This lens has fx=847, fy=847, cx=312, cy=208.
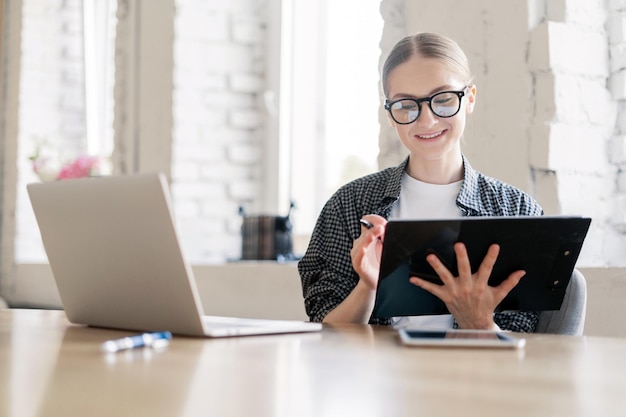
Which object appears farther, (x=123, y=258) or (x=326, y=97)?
(x=326, y=97)

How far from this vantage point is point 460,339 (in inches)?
42.3

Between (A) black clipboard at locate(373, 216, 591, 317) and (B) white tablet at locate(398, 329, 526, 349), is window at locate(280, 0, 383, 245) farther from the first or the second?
(B) white tablet at locate(398, 329, 526, 349)

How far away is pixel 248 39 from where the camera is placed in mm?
3848

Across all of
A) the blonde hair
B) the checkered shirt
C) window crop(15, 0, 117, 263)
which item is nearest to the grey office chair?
the checkered shirt

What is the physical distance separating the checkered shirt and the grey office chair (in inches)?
9.7

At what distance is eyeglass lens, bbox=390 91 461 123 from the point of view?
5.90ft

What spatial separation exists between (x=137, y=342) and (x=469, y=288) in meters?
0.59

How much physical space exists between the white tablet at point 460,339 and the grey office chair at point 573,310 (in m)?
0.41

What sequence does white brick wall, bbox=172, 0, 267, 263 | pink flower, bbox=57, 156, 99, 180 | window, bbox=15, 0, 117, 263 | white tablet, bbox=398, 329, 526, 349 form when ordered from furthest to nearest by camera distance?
1. window, bbox=15, 0, 117, 263
2. pink flower, bbox=57, 156, 99, 180
3. white brick wall, bbox=172, 0, 267, 263
4. white tablet, bbox=398, 329, 526, 349

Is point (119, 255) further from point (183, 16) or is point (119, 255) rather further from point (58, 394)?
point (183, 16)

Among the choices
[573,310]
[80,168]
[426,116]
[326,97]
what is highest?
[326,97]

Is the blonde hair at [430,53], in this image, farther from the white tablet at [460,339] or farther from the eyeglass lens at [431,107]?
the white tablet at [460,339]

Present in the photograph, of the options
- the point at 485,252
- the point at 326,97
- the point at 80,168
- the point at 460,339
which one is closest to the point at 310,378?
the point at 460,339

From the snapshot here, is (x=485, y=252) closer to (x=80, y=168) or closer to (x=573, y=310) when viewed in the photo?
(x=573, y=310)
